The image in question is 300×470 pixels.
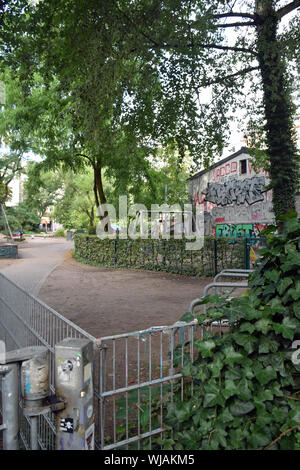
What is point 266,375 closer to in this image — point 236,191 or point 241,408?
point 241,408

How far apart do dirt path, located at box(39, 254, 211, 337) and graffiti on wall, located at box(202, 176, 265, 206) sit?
9.02 m

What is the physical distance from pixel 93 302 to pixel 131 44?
20.0 ft

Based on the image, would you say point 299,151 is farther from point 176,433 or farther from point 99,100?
point 176,433

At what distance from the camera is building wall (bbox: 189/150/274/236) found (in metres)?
20.6

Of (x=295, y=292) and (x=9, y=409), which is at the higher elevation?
(x=295, y=292)

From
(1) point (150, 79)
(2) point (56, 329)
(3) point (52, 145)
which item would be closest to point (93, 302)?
(1) point (150, 79)

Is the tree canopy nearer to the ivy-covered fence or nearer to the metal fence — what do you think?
the ivy-covered fence

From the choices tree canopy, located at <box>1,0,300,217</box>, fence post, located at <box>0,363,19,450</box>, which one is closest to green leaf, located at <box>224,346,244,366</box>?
fence post, located at <box>0,363,19,450</box>

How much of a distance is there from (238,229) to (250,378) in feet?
65.0

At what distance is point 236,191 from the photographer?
71.8 feet

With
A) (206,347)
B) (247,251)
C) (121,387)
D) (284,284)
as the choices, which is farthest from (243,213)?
(206,347)

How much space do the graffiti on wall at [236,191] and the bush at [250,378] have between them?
17.8m

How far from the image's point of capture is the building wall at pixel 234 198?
20.6 meters

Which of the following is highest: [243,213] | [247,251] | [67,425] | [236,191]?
[236,191]
